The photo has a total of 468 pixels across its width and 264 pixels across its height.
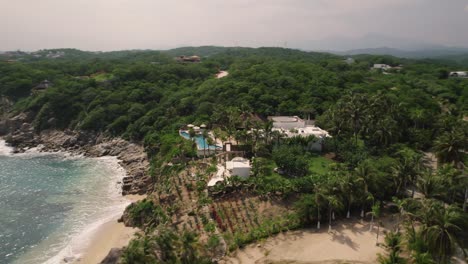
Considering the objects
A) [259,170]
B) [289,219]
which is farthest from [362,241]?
[259,170]

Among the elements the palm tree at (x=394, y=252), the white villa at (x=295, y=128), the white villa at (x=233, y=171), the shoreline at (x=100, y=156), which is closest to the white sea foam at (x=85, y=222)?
the shoreline at (x=100, y=156)

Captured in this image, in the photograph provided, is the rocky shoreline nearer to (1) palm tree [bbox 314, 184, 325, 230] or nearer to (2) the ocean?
(2) the ocean

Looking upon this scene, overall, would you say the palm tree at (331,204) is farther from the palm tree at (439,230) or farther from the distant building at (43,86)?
the distant building at (43,86)

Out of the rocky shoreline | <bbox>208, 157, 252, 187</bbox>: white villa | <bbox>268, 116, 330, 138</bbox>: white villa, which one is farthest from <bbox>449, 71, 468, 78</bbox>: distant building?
the rocky shoreline

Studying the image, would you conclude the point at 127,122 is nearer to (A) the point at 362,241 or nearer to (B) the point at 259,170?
(B) the point at 259,170

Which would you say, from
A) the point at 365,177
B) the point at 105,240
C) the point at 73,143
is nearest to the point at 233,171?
the point at 365,177

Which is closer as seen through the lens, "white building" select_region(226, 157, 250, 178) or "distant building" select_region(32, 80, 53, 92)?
"white building" select_region(226, 157, 250, 178)
